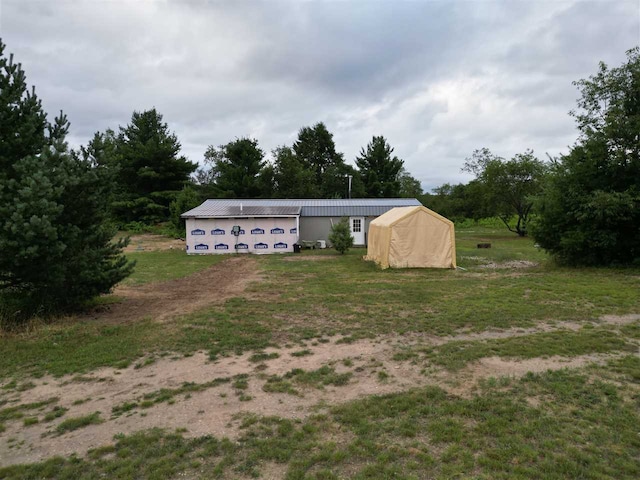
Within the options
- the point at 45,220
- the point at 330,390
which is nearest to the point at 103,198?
the point at 45,220

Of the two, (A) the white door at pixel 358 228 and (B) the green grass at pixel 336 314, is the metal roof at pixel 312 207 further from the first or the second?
(B) the green grass at pixel 336 314

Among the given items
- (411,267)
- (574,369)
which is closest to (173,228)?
(411,267)

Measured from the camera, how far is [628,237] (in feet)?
44.3

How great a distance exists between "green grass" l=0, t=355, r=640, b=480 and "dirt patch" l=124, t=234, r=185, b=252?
22509 millimetres

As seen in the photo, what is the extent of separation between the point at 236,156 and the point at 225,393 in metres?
36.7

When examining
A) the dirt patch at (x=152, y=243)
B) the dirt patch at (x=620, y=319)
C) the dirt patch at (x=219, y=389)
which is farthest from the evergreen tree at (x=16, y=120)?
the dirt patch at (x=152, y=243)

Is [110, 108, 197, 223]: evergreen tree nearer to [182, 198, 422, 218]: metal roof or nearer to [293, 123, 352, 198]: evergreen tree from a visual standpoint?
[182, 198, 422, 218]: metal roof

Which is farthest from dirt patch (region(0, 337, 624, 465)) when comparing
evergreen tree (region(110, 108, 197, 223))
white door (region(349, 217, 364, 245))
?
evergreen tree (region(110, 108, 197, 223))

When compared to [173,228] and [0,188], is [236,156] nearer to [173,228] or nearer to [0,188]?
[173,228]

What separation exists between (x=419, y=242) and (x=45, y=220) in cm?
1195

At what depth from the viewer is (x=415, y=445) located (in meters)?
3.25

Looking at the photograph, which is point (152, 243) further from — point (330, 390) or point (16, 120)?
point (330, 390)

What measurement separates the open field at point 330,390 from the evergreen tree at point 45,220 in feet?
2.52

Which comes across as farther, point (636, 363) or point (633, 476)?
point (636, 363)
